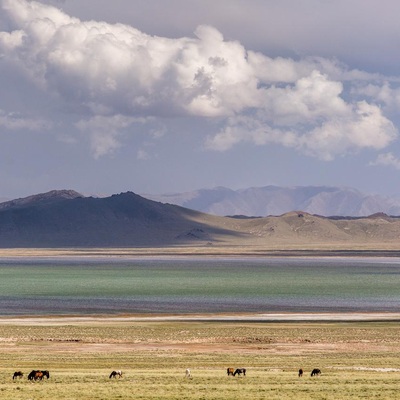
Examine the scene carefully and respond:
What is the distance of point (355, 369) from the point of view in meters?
45.9

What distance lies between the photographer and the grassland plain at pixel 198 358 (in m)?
36.7

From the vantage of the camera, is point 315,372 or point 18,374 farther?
point 315,372

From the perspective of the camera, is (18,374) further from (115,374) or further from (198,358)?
(198,358)

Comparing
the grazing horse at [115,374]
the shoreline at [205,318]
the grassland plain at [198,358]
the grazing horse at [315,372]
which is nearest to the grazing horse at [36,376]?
the grassland plain at [198,358]

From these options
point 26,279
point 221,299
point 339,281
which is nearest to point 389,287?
point 339,281

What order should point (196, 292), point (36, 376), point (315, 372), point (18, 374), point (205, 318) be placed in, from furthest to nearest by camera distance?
point (196, 292)
point (205, 318)
point (315, 372)
point (18, 374)
point (36, 376)

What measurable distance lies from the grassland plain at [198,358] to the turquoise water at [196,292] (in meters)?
16.4

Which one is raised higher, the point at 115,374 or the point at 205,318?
the point at 205,318

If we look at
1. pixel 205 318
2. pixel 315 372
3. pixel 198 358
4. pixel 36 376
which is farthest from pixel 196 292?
pixel 36 376

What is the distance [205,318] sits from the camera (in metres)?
82.2

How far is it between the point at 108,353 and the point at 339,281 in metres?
94.1

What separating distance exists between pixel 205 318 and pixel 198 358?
30236 mm

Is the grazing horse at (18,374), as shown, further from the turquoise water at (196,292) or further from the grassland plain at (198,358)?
the turquoise water at (196,292)

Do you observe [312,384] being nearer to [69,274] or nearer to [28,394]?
[28,394]
